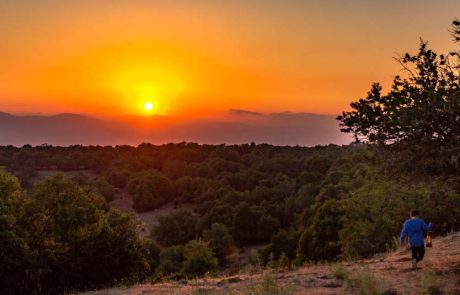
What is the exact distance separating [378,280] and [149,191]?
87.9m

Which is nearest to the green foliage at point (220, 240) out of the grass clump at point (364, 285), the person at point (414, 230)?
the person at point (414, 230)

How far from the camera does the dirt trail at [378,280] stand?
14.2 m

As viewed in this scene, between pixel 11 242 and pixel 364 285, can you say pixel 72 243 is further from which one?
pixel 364 285

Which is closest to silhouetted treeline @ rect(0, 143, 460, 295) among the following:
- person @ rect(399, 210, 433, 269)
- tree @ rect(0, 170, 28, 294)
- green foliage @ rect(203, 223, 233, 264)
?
green foliage @ rect(203, 223, 233, 264)

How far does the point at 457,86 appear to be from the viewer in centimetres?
1262

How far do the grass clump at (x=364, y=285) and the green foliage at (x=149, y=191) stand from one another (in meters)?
86.7

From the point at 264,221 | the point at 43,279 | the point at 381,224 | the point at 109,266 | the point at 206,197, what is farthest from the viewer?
the point at 206,197

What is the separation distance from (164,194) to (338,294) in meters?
92.1

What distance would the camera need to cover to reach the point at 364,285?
13.8 m

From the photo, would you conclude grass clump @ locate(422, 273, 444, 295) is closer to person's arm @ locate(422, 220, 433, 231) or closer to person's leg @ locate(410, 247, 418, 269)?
person's arm @ locate(422, 220, 433, 231)

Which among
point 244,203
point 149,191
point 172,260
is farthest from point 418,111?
point 149,191

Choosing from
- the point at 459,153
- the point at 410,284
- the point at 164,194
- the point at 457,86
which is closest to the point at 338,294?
the point at 410,284

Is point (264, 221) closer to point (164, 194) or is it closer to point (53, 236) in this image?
point (164, 194)

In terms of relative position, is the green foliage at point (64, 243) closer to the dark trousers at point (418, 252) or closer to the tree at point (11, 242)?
the tree at point (11, 242)
